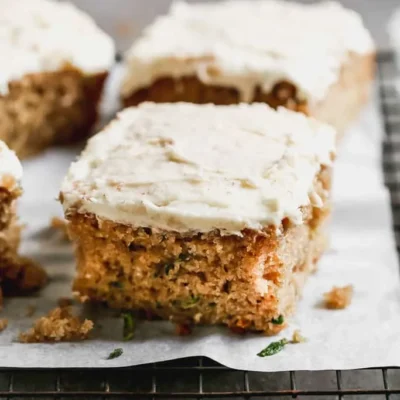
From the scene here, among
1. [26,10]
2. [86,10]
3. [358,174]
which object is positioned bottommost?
[358,174]

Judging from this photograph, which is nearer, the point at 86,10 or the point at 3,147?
the point at 3,147

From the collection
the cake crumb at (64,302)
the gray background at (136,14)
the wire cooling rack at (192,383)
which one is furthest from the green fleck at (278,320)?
the gray background at (136,14)

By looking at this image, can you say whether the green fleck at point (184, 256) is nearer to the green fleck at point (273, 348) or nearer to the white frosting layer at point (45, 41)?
the green fleck at point (273, 348)

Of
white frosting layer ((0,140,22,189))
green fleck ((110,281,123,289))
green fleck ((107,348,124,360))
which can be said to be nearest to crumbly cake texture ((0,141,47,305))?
white frosting layer ((0,140,22,189))

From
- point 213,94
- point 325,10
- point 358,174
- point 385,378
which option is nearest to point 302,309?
point 385,378

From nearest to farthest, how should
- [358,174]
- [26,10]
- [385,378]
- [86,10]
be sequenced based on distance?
1. [385,378]
2. [358,174]
3. [26,10]
4. [86,10]

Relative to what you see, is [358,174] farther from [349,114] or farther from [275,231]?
[275,231]

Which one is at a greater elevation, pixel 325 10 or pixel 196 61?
pixel 325 10
